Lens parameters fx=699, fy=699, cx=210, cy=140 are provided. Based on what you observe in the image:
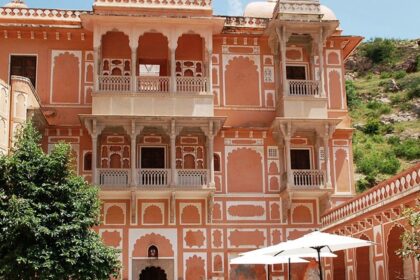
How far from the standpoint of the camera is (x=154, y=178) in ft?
82.7

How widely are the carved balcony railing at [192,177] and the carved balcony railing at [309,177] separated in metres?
3.33

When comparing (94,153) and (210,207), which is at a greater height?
(94,153)

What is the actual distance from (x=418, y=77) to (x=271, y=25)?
40.8 metres

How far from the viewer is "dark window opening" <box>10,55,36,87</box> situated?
26.6 meters

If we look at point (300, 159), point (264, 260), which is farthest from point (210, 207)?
point (264, 260)

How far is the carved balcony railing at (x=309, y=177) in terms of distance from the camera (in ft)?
84.6

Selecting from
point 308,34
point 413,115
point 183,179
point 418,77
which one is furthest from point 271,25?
point 418,77

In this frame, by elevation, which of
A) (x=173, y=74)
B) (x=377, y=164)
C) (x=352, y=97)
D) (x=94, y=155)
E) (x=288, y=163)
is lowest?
(x=288, y=163)

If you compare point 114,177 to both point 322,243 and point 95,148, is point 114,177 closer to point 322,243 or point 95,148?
point 95,148

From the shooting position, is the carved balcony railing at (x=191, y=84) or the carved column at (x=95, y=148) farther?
the carved balcony railing at (x=191, y=84)

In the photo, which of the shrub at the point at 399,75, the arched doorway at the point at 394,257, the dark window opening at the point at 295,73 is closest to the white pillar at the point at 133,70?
the dark window opening at the point at 295,73

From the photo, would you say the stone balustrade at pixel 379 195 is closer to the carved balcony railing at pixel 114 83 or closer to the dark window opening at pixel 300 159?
the dark window opening at pixel 300 159

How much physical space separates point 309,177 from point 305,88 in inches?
137

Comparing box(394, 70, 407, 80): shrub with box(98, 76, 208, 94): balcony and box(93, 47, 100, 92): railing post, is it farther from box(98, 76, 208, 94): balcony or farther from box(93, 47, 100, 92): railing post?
box(93, 47, 100, 92): railing post
